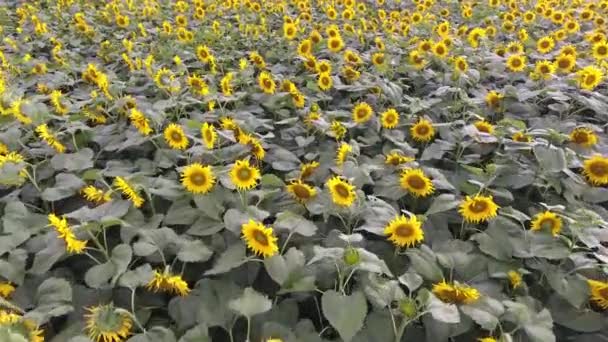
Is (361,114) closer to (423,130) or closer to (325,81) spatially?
(423,130)

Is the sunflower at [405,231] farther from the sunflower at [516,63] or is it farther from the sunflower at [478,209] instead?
the sunflower at [516,63]

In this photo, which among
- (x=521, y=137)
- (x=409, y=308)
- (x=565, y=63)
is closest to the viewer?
(x=409, y=308)

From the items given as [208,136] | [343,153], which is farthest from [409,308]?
[208,136]

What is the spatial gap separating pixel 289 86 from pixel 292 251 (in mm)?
1501

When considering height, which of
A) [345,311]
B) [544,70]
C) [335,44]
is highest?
[345,311]

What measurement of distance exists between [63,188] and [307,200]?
93cm

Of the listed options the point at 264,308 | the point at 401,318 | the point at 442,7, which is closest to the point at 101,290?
the point at 264,308

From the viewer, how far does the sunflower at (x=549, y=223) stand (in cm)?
183

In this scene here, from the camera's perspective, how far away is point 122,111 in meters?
2.69

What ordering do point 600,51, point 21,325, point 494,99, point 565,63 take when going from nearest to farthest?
point 21,325 → point 494,99 → point 565,63 → point 600,51

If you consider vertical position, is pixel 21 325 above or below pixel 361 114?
above

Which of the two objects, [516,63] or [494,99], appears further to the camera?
[516,63]

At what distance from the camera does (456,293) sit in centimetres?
151

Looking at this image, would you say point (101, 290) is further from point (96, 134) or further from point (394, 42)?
point (394, 42)
